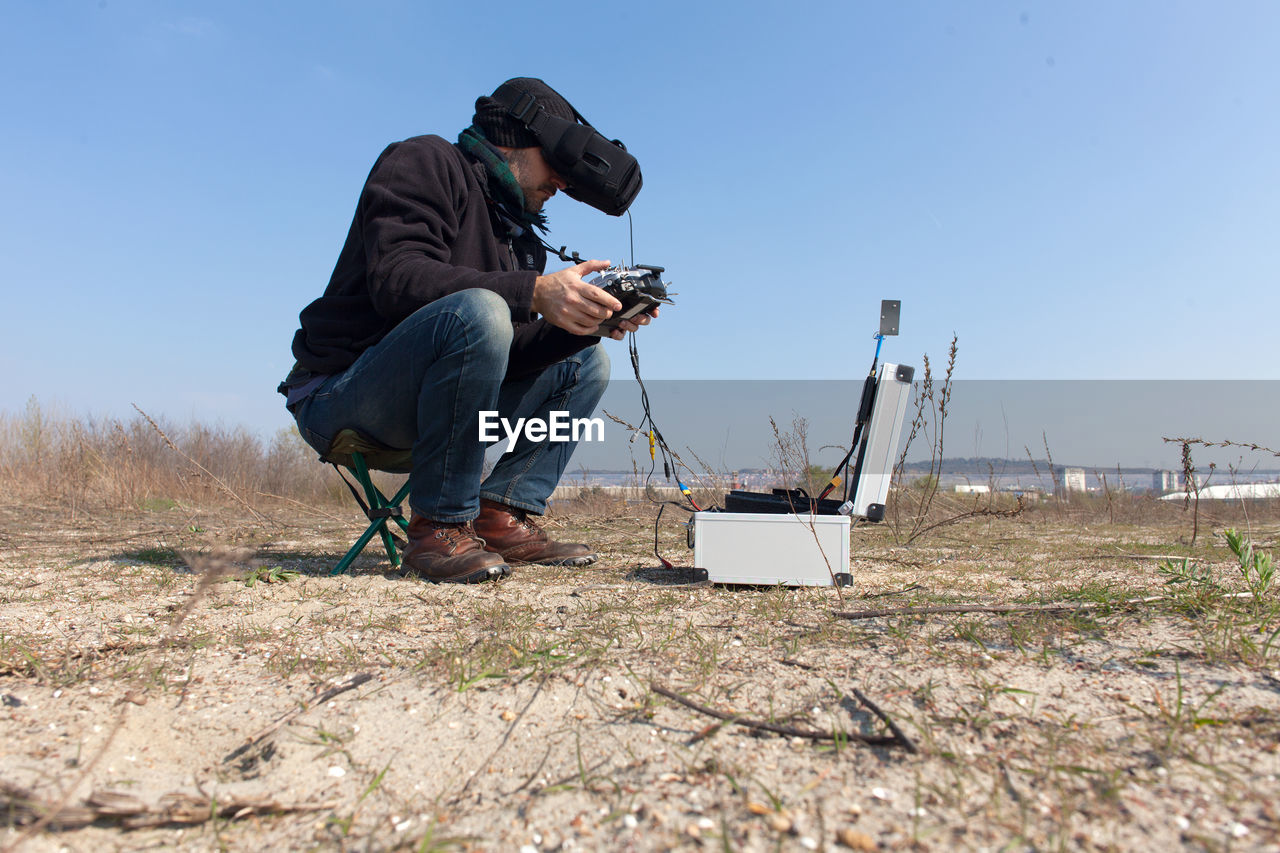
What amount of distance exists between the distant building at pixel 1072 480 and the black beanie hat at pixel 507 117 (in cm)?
741

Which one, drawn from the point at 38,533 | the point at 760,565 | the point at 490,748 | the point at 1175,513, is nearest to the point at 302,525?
the point at 38,533

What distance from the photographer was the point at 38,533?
15.0ft

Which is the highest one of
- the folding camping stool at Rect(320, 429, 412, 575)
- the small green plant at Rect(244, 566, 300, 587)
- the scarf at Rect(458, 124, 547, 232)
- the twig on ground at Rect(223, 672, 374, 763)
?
the scarf at Rect(458, 124, 547, 232)

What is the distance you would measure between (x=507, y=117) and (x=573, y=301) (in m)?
0.88

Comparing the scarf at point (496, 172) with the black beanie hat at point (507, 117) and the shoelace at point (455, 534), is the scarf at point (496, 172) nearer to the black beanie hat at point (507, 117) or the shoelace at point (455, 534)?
the black beanie hat at point (507, 117)

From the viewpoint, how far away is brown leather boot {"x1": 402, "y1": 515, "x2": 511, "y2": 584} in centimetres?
233

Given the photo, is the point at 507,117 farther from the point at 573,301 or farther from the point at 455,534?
the point at 455,534

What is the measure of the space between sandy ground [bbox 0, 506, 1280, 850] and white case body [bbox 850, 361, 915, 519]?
0.48 metres

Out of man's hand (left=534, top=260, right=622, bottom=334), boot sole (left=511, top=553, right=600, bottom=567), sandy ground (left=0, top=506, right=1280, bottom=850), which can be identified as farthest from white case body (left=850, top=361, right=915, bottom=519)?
boot sole (left=511, top=553, right=600, bottom=567)

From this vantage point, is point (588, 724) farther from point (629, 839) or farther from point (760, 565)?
point (760, 565)

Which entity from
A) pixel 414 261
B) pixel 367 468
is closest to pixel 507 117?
pixel 414 261

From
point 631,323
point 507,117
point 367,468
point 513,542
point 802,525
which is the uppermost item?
point 507,117

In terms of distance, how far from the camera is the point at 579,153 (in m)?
2.70

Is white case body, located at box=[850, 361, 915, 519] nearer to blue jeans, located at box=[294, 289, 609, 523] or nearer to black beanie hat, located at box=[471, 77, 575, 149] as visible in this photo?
blue jeans, located at box=[294, 289, 609, 523]
